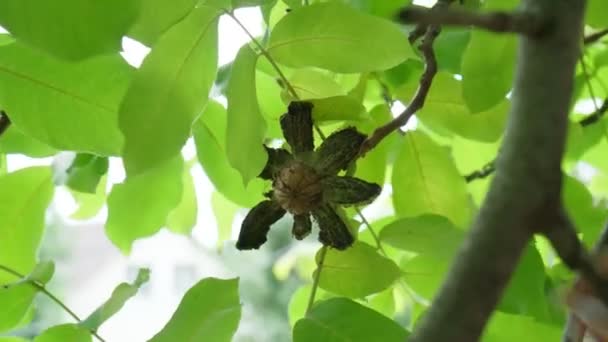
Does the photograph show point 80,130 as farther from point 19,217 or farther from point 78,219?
point 78,219

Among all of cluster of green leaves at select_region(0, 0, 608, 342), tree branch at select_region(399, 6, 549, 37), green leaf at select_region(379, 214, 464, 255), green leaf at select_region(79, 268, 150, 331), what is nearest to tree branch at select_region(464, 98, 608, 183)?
cluster of green leaves at select_region(0, 0, 608, 342)

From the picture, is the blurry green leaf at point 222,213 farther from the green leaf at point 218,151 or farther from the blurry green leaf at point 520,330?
the blurry green leaf at point 520,330

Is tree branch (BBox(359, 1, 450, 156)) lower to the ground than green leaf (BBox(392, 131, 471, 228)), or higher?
higher

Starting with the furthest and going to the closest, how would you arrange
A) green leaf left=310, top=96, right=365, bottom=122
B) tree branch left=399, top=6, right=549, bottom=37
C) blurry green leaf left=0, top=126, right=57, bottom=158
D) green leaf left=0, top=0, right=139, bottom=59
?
blurry green leaf left=0, top=126, right=57, bottom=158, green leaf left=310, top=96, right=365, bottom=122, green leaf left=0, top=0, right=139, bottom=59, tree branch left=399, top=6, right=549, bottom=37

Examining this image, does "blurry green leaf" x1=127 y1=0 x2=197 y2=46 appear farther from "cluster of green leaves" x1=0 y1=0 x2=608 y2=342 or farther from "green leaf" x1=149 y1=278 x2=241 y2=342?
"green leaf" x1=149 y1=278 x2=241 y2=342

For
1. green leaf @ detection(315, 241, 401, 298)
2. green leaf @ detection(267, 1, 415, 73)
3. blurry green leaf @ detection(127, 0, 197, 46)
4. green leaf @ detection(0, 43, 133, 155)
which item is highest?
blurry green leaf @ detection(127, 0, 197, 46)

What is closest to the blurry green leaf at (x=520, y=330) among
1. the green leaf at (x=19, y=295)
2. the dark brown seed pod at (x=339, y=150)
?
the dark brown seed pod at (x=339, y=150)

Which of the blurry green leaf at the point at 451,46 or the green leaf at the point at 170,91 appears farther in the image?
the blurry green leaf at the point at 451,46
